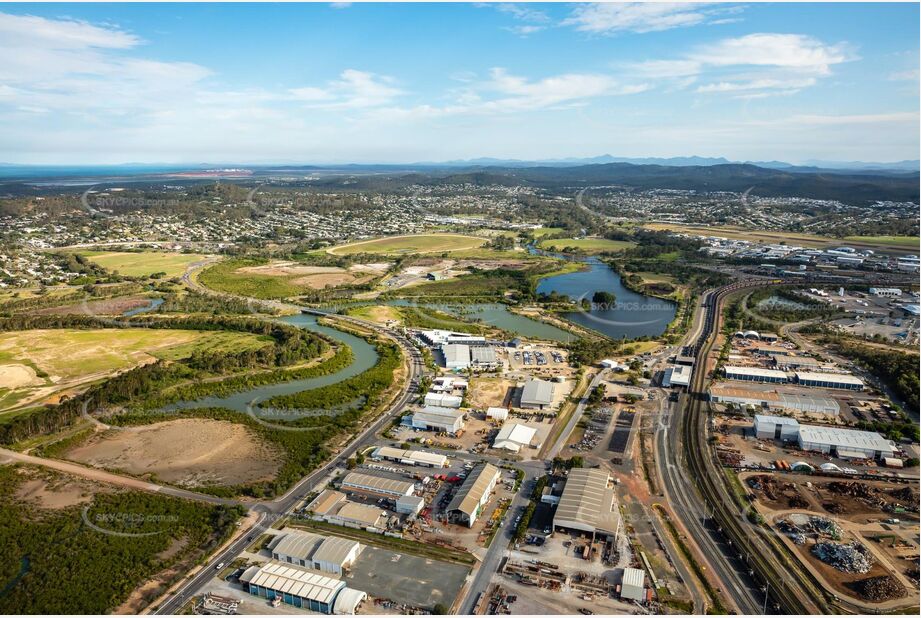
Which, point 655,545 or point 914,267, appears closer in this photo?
point 655,545

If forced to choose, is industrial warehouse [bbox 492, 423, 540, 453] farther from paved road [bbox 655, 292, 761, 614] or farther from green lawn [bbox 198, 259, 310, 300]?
green lawn [bbox 198, 259, 310, 300]

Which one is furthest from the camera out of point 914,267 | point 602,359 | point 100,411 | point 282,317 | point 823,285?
point 914,267

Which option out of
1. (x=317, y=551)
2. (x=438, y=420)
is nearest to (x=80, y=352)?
(x=438, y=420)

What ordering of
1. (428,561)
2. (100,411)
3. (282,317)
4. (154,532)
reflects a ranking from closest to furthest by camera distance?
(428,561) < (154,532) < (100,411) < (282,317)

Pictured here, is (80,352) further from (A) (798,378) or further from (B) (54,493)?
(A) (798,378)

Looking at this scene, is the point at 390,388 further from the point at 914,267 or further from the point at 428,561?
the point at 914,267

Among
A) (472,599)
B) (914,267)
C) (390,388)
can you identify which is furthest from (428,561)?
(914,267)

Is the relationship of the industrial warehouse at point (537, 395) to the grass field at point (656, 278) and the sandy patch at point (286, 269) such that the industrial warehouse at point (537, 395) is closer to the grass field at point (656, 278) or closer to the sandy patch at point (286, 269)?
the grass field at point (656, 278)
